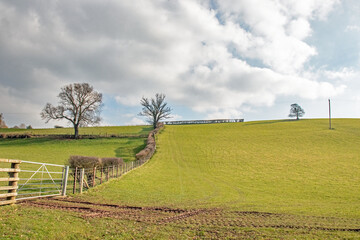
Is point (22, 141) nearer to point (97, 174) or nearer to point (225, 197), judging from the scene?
point (97, 174)

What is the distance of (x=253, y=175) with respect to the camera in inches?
1103

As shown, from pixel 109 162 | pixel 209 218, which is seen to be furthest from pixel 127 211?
pixel 109 162

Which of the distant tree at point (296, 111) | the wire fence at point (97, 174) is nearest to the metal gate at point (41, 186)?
the wire fence at point (97, 174)

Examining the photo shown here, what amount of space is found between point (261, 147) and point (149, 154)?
2129 centimetres

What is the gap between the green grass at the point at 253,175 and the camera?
14859 millimetres

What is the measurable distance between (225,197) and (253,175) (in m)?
12.4

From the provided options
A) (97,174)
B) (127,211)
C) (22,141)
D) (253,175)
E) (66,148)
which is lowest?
(253,175)

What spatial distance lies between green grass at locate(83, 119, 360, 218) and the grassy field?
0.25 ft

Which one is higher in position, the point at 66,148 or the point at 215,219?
the point at 66,148

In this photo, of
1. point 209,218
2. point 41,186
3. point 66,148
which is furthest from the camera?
point 66,148

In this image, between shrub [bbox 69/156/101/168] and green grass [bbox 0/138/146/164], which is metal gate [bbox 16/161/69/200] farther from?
green grass [bbox 0/138/146/164]

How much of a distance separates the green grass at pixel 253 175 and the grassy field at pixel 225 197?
0.08 meters

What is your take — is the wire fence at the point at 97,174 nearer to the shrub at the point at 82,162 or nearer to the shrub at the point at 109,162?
the shrub at the point at 109,162

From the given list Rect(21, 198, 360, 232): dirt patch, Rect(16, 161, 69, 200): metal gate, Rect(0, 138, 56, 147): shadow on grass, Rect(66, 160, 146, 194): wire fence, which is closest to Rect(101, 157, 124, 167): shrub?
Rect(66, 160, 146, 194): wire fence
